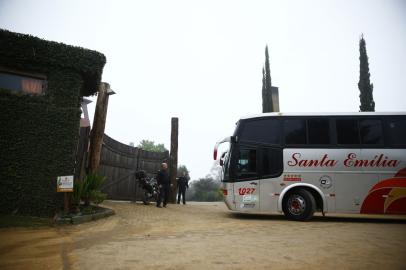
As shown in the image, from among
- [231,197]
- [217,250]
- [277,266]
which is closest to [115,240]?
[217,250]

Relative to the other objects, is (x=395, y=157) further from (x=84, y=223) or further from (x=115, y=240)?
(x=84, y=223)

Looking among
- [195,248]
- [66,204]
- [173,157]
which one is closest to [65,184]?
[66,204]

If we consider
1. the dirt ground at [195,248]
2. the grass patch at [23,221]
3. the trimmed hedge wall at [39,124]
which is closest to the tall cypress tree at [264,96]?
the trimmed hedge wall at [39,124]

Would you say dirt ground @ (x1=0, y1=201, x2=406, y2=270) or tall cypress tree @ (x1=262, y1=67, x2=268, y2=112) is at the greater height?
tall cypress tree @ (x1=262, y1=67, x2=268, y2=112)

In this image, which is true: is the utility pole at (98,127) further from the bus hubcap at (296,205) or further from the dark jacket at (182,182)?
the dark jacket at (182,182)

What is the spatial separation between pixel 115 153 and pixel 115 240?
27.6 ft

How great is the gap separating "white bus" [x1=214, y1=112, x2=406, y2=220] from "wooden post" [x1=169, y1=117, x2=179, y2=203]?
6.36 metres

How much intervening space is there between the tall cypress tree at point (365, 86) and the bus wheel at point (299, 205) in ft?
65.1

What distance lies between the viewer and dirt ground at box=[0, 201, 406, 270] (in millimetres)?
4016

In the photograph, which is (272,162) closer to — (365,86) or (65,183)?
(65,183)

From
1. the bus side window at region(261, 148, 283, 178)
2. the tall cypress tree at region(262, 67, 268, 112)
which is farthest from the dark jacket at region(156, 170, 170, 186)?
the tall cypress tree at region(262, 67, 268, 112)

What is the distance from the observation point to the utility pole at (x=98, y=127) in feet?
33.2

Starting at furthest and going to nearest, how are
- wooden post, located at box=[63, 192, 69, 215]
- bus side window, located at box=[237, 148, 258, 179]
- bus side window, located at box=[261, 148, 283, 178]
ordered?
1. bus side window, located at box=[237, 148, 258, 179]
2. bus side window, located at box=[261, 148, 283, 178]
3. wooden post, located at box=[63, 192, 69, 215]

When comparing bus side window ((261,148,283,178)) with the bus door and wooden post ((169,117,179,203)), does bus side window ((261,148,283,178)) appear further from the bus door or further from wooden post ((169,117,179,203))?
wooden post ((169,117,179,203))
